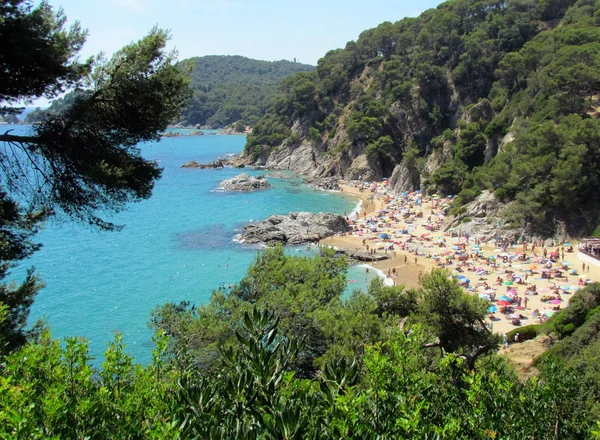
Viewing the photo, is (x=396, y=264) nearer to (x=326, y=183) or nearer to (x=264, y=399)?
(x=326, y=183)

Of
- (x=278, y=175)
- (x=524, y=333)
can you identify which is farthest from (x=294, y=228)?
(x=278, y=175)

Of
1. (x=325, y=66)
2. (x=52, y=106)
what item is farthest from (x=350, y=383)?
(x=325, y=66)

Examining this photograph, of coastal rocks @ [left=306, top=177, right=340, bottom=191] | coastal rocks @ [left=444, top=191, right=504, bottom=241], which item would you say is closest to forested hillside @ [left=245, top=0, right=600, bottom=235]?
coastal rocks @ [left=444, top=191, right=504, bottom=241]

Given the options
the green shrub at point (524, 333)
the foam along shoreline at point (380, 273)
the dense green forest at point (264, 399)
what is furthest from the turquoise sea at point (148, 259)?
the green shrub at point (524, 333)

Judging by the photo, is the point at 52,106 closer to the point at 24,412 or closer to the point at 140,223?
the point at 24,412

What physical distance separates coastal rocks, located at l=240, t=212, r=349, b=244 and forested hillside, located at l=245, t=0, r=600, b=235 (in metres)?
11.9

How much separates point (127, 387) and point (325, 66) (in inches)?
3486

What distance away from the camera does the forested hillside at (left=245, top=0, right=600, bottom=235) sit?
38.2 m

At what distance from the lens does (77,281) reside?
3428 centimetres

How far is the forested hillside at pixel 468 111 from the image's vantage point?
38.2 metres

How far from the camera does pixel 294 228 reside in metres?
44.8

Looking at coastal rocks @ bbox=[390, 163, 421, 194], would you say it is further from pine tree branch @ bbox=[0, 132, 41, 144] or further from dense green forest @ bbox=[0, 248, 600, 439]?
pine tree branch @ bbox=[0, 132, 41, 144]

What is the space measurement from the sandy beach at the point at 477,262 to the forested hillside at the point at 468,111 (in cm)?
396

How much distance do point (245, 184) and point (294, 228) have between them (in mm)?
23988
